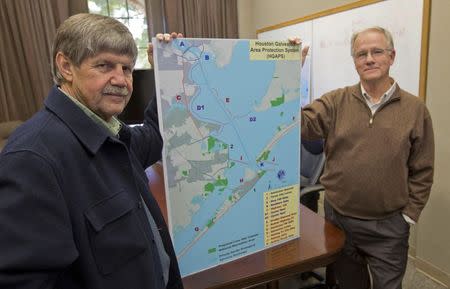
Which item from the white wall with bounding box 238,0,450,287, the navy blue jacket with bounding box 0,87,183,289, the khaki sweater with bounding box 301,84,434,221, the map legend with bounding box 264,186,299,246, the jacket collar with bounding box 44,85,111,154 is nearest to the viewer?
the navy blue jacket with bounding box 0,87,183,289

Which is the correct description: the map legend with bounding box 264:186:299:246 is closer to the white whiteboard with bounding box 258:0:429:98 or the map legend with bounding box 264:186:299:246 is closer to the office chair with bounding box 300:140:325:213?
the office chair with bounding box 300:140:325:213

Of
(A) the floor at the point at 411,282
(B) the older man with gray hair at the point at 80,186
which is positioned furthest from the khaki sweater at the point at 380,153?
(A) the floor at the point at 411,282

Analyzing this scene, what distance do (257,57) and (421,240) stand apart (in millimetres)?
1941

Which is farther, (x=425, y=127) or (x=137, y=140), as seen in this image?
(x=425, y=127)

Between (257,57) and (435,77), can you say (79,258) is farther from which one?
(435,77)

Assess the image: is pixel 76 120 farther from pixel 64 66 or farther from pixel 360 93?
pixel 360 93

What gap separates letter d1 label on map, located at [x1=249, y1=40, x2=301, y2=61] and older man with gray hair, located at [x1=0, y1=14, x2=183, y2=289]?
42 cm

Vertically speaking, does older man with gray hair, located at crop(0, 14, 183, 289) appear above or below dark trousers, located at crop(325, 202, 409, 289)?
above

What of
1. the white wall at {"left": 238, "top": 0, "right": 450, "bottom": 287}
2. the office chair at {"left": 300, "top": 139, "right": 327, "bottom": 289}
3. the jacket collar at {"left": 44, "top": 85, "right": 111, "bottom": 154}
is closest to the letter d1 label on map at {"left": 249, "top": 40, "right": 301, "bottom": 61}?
the jacket collar at {"left": 44, "top": 85, "right": 111, "bottom": 154}

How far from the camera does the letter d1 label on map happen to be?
1114mm

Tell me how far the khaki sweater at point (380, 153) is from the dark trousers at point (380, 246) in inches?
1.8

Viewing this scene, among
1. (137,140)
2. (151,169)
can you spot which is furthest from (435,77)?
(151,169)

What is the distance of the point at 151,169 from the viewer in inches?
102

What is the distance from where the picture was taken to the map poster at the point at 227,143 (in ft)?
3.39
